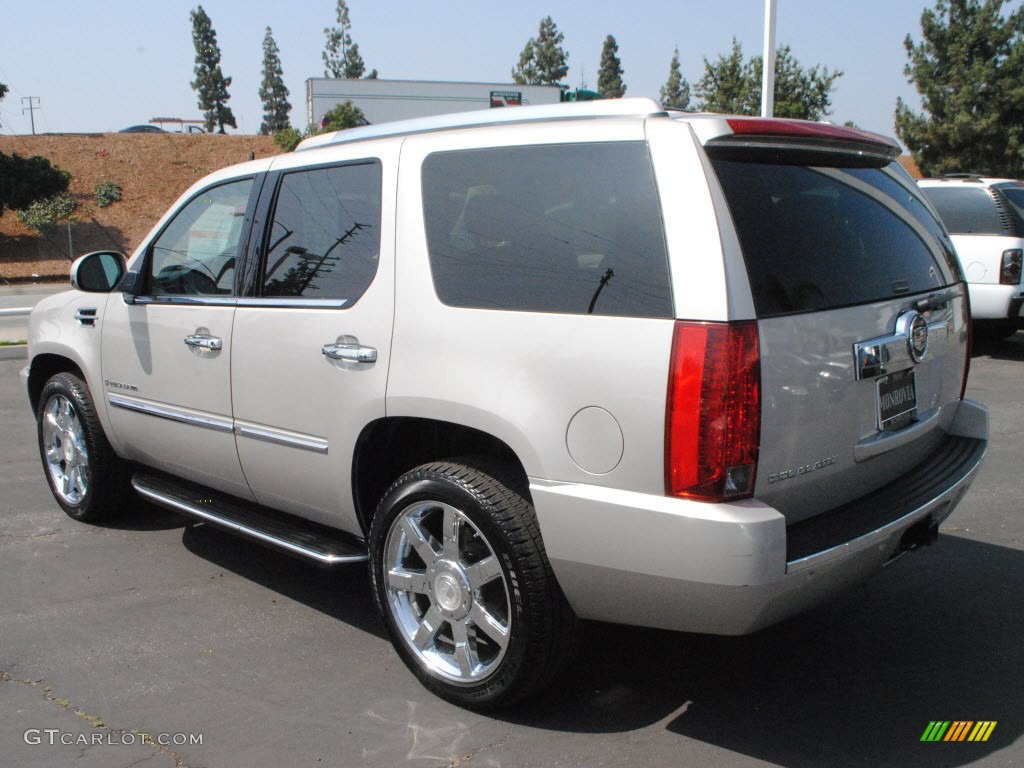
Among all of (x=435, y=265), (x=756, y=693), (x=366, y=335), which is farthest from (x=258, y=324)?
(x=756, y=693)

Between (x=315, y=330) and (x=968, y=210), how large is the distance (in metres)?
9.16

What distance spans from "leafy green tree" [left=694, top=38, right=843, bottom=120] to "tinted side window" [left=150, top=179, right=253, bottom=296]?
55.0ft

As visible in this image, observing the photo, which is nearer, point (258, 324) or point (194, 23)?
point (258, 324)

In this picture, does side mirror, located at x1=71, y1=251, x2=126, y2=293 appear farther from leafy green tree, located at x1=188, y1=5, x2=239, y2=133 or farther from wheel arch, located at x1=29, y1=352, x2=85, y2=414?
leafy green tree, located at x1=188, y1=5, x2=239, y2=133

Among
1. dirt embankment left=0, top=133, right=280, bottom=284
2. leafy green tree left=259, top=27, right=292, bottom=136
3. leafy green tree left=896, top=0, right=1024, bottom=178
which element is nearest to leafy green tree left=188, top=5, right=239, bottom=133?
leafy green tree left=259, top=27, right=292, bottom=136

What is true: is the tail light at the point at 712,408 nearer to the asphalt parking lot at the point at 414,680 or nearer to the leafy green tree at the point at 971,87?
the asphalt parking lot at the point at 414,680

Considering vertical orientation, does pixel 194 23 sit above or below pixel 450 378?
above

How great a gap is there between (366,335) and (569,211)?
3.00ft

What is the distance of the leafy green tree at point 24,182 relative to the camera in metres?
34.4

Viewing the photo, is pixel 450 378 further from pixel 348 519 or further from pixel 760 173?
pixel 760 173

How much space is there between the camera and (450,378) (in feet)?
10.7

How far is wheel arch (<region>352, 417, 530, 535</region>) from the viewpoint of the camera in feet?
11.1

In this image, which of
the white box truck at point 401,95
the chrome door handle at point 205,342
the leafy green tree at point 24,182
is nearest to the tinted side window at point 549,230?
the chrome door handle at point 205,342

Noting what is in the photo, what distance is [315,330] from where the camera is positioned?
3.77 m
